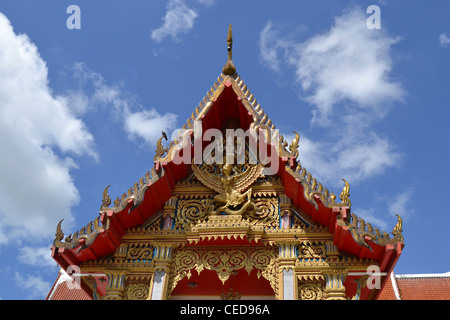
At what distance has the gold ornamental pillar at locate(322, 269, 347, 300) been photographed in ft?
28.0

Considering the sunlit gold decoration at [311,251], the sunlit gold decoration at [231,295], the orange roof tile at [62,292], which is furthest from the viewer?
the orange roof tile at [62,292]

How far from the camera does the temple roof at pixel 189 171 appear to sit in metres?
8.64

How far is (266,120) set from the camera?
10508mm

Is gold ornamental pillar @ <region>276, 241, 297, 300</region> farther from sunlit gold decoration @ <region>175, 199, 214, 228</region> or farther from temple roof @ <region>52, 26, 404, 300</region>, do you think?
sunlit gold decoration @ <region>175, 199, 214, 228</region>

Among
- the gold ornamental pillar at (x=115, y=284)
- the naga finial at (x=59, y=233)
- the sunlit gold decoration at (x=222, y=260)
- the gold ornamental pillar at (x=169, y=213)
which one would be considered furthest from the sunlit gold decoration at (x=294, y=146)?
the naga finial at (x=59, y=233)

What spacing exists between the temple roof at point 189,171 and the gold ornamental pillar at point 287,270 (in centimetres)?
86

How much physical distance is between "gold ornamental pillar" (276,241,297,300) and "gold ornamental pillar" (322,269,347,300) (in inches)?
24.0

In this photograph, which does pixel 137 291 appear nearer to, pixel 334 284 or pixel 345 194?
pixel 334 284

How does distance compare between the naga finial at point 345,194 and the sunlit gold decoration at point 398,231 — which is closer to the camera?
the sunlit gold decoration at point 398,231

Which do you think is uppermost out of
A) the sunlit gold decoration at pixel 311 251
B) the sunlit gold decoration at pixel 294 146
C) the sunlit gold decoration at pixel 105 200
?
the sunlit gold decoration at pixel 294 146

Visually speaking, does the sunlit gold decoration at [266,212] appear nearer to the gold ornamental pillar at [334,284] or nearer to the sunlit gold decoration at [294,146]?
the sunlit gold decoration at [294,146]

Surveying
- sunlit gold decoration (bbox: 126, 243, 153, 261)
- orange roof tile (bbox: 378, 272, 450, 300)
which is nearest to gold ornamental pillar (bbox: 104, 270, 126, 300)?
sunlit gold decoration (bbox: 126, 243, 153, 261)
